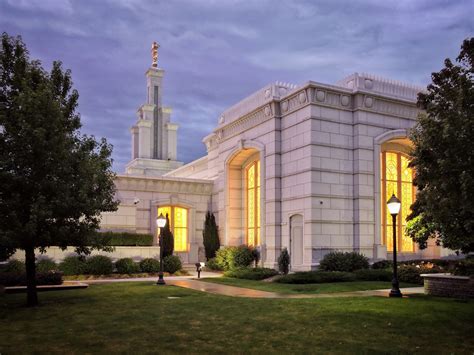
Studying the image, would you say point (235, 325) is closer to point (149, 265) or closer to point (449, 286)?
point (449, 286)

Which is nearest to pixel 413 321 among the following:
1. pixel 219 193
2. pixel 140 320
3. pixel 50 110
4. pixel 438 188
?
pixel 438 188

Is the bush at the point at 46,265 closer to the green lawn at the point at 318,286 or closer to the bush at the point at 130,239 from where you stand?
the bush at the point at 130,239

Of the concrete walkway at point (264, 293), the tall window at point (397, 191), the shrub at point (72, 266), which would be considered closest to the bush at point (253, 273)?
the concrete walkway at point (264, 293)

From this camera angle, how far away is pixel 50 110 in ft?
45.5

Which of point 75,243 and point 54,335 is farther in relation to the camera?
point 75,243

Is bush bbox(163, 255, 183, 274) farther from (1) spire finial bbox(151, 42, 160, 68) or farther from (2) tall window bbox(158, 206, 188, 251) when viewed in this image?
(1) spire finial bbox(151, 42, 160, 68)

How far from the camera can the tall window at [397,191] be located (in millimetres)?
26375

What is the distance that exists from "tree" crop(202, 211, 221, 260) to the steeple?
826 inches

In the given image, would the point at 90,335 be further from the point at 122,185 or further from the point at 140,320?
the point at 122,185

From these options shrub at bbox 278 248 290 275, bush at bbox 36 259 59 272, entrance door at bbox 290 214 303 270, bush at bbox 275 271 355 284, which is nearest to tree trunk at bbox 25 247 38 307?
bush at bbox 36 259 59 272

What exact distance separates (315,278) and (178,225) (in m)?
13.9

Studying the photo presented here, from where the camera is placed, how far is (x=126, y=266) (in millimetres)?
25562

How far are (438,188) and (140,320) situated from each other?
706 centimetres

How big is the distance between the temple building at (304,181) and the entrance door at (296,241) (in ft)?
0.16
